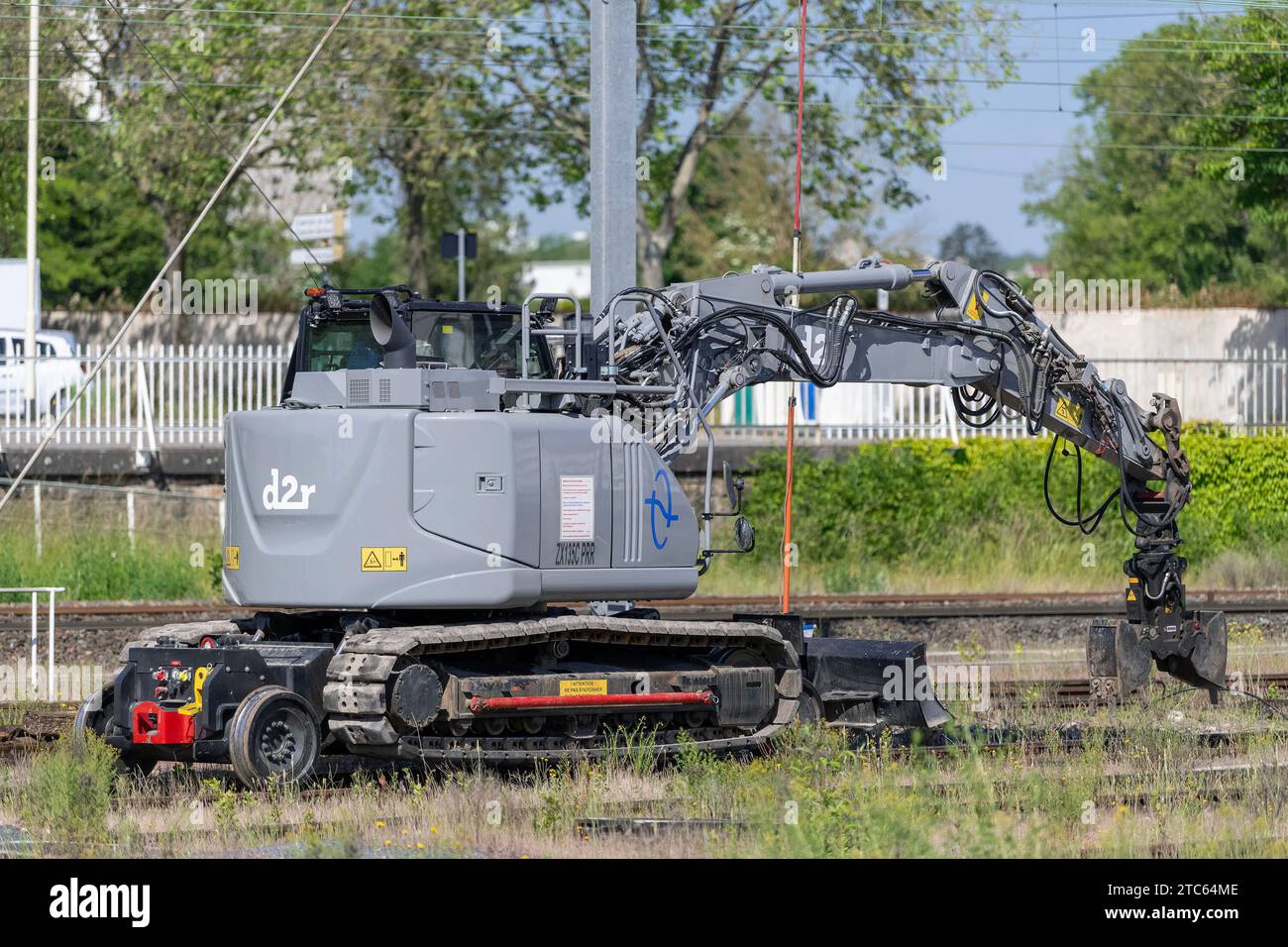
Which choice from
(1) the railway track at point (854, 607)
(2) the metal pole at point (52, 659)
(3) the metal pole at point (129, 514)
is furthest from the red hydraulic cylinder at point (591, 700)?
(3) the metal pole at point (129, 514)

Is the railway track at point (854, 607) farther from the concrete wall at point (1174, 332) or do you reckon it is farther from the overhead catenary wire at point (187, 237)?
the concrete wall at point (1174, 332)

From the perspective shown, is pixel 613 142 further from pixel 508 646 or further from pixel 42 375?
pixel 42 375

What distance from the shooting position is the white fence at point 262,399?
2402 centimetres

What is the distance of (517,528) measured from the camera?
10.8 metres

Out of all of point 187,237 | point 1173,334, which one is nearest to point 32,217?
point 187,237

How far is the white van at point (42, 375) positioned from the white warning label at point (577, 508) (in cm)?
1383

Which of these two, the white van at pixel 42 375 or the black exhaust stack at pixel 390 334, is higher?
the white van at pixel 42 375

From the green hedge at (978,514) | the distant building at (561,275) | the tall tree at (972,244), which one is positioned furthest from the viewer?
the distant building at (561,275)

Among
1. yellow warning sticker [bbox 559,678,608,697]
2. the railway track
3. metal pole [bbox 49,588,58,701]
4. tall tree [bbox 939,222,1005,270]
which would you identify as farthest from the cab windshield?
tall tree [bbox 939,222,1005,270]

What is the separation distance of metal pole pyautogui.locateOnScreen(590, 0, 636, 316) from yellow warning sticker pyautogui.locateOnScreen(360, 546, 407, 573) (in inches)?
159

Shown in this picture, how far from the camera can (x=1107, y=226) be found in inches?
2589

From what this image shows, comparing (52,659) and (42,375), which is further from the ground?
(42,375)

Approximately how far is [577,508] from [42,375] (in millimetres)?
17704
